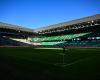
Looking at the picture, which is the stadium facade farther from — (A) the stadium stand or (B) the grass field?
(B) the grass field

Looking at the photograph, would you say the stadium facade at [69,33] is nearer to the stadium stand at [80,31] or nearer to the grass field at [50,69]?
the stadium stand at [80,31]

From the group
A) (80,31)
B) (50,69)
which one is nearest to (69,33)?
(80,31)

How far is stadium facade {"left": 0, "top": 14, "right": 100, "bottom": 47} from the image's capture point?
49.7 meters

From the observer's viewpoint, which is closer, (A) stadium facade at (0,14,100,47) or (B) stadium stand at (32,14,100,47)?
(B) stadium stand at (32,14,100,47)

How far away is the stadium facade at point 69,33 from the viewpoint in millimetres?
49731

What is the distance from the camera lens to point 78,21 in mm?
49344

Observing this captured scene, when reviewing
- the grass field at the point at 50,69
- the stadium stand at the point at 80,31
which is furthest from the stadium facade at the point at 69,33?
the grass field at the point at 50,69

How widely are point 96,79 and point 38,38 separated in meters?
79.1

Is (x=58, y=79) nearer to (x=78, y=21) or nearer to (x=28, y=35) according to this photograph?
(x=78, y=21)

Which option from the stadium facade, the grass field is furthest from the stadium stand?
the grass field

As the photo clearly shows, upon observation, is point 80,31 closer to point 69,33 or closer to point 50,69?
point 69,33

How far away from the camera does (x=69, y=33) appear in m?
69.2

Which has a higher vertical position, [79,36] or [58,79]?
[79,36]

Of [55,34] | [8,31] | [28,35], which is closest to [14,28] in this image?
[8,31]
